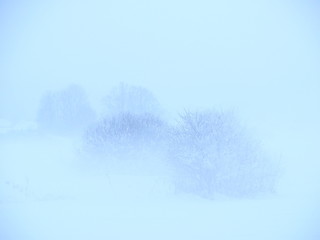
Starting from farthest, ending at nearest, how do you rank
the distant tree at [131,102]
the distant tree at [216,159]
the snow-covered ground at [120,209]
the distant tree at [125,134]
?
the distant tree at [131,102], the distant tree at [125,134], the distant tree at [216,159], the snow-covered ground at [120,209]

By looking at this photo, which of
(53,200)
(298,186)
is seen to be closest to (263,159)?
(298,186)

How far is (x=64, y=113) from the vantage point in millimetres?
19891

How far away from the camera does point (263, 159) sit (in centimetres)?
1456

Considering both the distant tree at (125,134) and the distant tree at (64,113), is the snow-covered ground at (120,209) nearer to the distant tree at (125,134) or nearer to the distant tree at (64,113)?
the distant tree at (125,134)

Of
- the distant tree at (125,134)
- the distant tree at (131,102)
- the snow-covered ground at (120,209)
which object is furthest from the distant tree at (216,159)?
the distant tree at (131,102)

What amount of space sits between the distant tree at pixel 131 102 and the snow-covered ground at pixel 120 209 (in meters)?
3.99

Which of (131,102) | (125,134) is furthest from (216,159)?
→ (131,102)

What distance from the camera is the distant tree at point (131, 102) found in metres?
19.3

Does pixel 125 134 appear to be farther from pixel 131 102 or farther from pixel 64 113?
pixel 64 113

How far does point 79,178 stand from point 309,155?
32.3 feet

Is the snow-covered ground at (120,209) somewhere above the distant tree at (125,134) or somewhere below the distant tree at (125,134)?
below

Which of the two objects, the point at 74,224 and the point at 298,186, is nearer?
the point at 74,224

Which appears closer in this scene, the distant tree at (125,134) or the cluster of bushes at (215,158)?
the cluster of bushes at (215,158)

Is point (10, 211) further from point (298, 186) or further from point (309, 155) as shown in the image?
point (309, 155)
